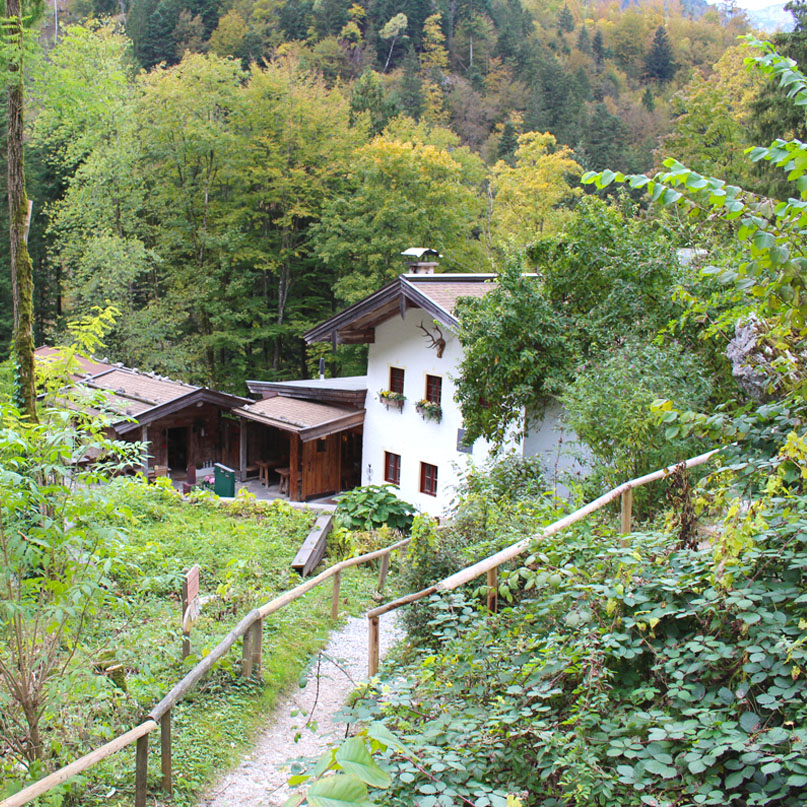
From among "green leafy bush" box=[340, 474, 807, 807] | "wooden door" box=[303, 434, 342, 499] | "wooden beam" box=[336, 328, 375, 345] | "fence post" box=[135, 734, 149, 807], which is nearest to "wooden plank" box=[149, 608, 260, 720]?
"fence post" box=[135, 734, 149, 807]

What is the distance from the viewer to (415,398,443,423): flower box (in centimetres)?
1866

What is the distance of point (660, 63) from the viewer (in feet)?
236

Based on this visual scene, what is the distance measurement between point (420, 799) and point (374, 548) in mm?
8505

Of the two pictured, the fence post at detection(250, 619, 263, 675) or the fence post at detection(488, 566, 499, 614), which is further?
the fence post at detection(250, 619, 263, 675)

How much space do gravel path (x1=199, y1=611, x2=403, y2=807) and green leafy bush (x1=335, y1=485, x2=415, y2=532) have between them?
15.4ft

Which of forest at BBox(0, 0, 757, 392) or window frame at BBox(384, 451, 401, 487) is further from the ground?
forest at BBox(0, 0, 757, 392)

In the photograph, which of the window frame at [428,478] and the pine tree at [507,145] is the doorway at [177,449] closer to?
the window frame at [428,478]

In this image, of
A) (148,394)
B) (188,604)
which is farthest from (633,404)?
(148,394)

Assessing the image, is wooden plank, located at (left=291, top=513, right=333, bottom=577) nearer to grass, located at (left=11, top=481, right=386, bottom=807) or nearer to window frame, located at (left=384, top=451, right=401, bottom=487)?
grass, located at (left=11, top=481, right=386, bottom=807)

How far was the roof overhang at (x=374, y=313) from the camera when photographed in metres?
17.0

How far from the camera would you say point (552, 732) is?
3.47 metres

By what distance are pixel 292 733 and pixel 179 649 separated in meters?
1.45

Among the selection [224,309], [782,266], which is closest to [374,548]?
[782,266]

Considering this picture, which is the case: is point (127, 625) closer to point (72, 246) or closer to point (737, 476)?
point (737, 476)
